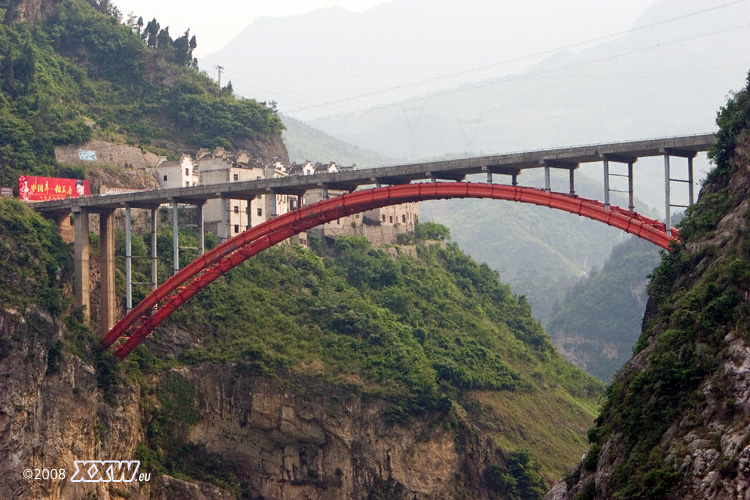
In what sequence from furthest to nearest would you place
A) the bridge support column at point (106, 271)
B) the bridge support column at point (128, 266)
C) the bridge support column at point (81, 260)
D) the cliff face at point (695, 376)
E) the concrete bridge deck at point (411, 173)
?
the bridge support column at point (81, 260)
the bridge support column at point (106, 271)
the bridge support column at point (128, 266)
the concrete bridge deck at point (411, 173)
the cliff face at point (695, 376)

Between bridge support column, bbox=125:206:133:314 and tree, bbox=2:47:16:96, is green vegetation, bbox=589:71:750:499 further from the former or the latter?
tree, bbox=2:47:16:96

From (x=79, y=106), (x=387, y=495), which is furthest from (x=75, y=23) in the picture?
(x=387, y=495)

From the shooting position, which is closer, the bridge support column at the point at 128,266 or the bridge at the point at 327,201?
the bridge at the point at 327,201

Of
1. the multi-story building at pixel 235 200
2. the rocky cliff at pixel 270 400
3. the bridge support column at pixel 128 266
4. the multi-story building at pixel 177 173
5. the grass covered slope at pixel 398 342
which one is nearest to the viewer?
the rocky cliff at pixel 270 400

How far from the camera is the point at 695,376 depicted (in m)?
33.1

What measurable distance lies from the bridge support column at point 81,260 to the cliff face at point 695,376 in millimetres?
28419

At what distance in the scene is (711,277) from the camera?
116 ft

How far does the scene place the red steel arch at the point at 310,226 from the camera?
44281mm

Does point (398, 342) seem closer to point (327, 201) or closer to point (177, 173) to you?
point (327, 201)

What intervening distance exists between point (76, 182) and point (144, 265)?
23.6ft

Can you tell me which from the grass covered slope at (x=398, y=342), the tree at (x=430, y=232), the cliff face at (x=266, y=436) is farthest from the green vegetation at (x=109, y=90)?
the cliff face at (x=266, y=436)

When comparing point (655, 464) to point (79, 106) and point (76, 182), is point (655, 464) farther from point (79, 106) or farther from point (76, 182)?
point (79, 106)

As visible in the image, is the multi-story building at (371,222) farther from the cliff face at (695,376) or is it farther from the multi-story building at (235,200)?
the cliff face at (695,376)

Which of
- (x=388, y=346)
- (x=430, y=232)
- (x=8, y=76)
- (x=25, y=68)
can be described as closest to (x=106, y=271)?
(x=388, y=346)
